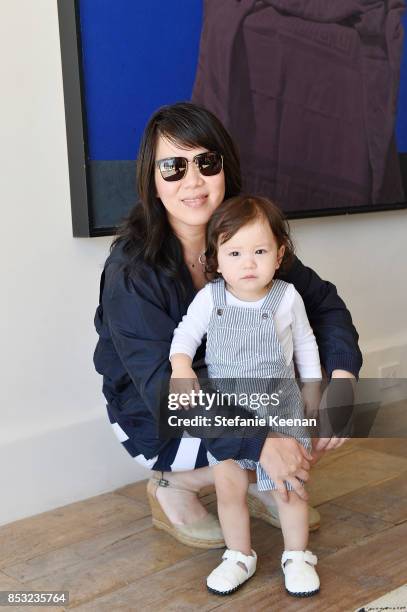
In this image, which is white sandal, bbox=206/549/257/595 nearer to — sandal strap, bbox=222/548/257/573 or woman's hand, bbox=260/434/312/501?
sandal strap, bbox=222/548/257/573

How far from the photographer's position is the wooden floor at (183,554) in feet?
6.04

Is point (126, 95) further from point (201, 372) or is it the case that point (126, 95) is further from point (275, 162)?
point (201, 372)

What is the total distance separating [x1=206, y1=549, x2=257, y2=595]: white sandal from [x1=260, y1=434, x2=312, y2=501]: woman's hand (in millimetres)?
182

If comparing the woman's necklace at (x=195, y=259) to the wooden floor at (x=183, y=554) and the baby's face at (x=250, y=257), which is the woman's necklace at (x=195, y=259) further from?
the wooden floor at (x=183, y=554)

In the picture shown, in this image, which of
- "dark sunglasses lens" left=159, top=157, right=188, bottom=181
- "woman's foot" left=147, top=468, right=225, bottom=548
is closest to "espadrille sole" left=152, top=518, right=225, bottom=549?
"woman's foot" left=147, top=468, right=225, bottom=548

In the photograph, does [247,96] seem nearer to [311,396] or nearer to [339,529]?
[311,396]

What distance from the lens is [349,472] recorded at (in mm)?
2609

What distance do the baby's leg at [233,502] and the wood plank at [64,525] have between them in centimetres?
48

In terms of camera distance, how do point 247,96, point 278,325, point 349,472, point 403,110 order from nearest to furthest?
point 278,325, point 349,472, point 247,96, point 403,110

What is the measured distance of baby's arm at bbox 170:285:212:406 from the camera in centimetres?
186

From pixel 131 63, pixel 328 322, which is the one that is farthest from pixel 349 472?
pixel 131 63

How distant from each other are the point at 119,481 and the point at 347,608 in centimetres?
100

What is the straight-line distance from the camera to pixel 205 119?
204 centimetres

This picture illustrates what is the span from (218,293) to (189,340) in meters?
0.13
